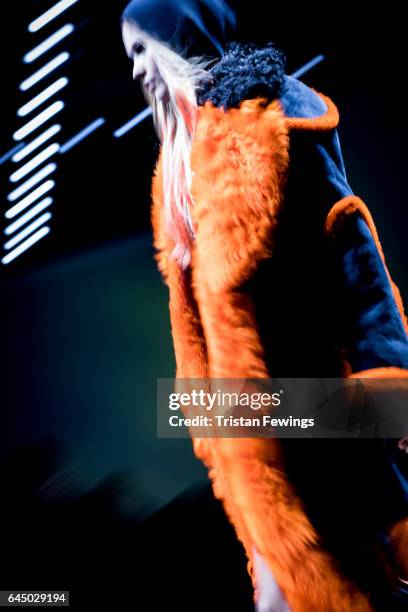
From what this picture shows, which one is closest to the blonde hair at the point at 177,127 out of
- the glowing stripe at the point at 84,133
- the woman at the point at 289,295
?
the woman at the point at 289,295

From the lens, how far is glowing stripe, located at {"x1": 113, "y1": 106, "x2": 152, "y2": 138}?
1.12 meters

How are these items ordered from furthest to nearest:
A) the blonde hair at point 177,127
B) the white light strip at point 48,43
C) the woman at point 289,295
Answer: the white light strip at point 48,43, the blonde hair at point 177,127, the woman at point 289,295

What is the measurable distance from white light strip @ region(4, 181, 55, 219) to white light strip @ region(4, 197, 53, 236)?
0.02 m

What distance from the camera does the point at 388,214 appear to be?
106cm

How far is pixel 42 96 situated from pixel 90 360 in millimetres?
594

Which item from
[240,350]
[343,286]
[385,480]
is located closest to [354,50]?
[343,286]

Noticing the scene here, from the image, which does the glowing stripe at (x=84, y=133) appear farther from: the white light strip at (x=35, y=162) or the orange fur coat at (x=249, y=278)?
the orange fur coat at (x=249, y=278)

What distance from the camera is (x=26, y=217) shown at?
3.89 ft

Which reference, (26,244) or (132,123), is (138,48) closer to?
(132,123)

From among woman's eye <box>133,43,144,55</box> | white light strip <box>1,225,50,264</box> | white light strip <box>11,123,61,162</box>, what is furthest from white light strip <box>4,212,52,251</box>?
woman's eye <box>133,43,144,55</box>

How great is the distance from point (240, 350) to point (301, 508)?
0.29 metres

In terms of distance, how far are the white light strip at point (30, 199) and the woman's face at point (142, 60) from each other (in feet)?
1.02

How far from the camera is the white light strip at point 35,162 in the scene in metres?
1.15

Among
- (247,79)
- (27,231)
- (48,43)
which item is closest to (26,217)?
(27,231)
